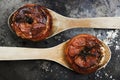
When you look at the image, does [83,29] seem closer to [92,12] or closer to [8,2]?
[92,12]

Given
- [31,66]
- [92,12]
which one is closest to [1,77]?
[31,66]

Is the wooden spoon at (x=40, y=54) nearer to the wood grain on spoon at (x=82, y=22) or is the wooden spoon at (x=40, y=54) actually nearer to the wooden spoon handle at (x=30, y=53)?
the wooden spoon handle at (x=30, y=53)

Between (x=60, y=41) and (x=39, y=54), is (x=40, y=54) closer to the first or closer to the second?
(x=39, y=54)

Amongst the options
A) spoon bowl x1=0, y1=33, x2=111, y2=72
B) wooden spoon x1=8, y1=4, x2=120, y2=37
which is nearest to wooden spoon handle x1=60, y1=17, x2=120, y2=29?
wooden spoon x1=8, y1=4, x2=120, y2=37

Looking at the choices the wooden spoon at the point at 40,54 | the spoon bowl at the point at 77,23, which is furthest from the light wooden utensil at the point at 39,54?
the spoon bowl at the point at 77,23

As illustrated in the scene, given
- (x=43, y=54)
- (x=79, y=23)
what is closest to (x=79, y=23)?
(x=79, y=23)

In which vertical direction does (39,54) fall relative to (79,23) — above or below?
below
